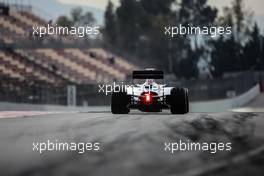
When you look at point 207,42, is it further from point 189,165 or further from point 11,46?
point 189,165

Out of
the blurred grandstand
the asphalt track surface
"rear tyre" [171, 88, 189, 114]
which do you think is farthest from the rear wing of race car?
the blurred grandstand

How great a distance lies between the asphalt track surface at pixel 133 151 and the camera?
26.5 ft

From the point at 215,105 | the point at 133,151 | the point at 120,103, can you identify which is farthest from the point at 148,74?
the point at 215,105

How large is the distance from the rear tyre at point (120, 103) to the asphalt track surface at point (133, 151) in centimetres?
253

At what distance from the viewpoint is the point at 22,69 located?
37281 millimetres

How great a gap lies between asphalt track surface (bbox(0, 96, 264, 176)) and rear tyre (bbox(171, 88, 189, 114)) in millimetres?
A: 2189

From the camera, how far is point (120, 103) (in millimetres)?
17844

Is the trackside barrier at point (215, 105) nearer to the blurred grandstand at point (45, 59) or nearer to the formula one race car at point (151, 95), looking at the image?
the blurred grandstand at point (45, 59)

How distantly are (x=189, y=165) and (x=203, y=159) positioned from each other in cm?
58

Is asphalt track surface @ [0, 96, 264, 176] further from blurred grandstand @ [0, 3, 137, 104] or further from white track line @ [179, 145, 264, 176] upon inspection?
blurred grandstand @ [0, 3, 137, 104]

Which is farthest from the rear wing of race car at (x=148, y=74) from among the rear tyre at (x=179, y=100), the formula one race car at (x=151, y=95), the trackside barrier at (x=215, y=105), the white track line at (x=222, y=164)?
the trackside barrier at (x=215, y=105)

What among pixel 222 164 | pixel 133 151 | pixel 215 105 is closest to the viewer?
pixel 222 164

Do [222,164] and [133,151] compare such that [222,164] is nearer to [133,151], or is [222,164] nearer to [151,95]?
[133,151]

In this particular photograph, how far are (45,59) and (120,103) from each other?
75.5ft
